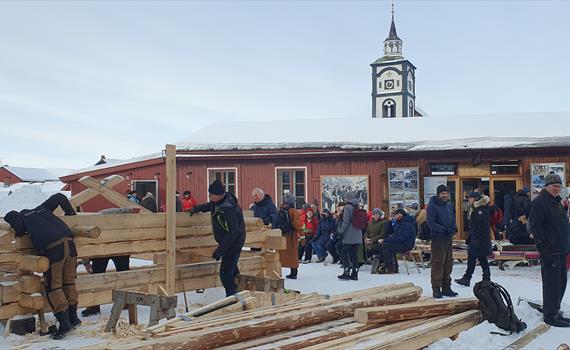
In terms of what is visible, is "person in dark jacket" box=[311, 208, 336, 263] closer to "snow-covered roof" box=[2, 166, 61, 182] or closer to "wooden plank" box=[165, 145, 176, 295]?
"wooden plank" box=[165, 145, 176, 295]

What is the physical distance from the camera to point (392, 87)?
6488cm

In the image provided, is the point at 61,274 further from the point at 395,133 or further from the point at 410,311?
the point at 395,133

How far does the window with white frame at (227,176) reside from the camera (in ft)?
58.0

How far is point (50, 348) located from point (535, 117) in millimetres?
17490

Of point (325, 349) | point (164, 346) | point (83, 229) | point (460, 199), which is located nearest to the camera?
point (164, 346)

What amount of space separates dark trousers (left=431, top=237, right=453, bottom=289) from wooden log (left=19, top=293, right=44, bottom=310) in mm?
5508

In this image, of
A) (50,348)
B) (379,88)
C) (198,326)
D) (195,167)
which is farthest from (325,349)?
(379,88)

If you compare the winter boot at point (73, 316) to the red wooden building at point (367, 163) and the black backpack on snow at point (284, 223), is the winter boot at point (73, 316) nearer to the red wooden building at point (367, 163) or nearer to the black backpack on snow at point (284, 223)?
the black backpack on snow at point (284, 223)

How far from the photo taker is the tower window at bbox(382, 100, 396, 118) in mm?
64125

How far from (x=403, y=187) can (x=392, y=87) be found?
50.9 metres

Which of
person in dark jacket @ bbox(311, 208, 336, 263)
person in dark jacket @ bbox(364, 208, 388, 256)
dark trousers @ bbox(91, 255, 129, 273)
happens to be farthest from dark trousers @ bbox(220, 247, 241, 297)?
person in dark jacket @ bbox(311, 208, 336, 263)

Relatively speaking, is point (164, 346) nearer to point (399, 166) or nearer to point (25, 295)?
point (25, 295)

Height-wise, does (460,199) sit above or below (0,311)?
above

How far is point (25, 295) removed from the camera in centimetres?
616
